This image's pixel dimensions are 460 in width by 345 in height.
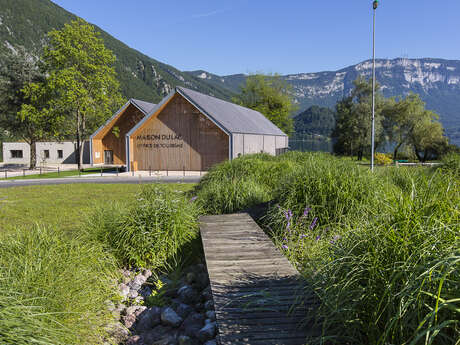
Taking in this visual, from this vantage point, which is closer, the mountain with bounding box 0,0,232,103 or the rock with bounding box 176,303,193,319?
the rock with bounding box 176,303,193,319

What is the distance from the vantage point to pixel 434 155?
43906 mm

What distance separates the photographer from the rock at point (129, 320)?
426 cm

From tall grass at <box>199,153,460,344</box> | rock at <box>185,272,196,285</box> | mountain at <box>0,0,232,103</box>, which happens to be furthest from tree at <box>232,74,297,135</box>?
mountain at <box>0,0,232,103</box>

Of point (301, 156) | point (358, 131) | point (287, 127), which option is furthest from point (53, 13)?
point (301, 156)

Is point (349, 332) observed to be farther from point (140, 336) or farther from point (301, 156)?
point (301, 156)

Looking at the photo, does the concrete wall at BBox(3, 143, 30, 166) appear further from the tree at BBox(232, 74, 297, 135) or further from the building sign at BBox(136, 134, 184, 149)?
the tree at BBox(232, 74, 297, 135)

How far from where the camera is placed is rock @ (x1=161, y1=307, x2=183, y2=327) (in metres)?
4.23

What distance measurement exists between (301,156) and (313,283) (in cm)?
1118

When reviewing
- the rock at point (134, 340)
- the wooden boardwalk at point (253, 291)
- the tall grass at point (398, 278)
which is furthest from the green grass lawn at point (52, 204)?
the tall grass at point (398, 278)

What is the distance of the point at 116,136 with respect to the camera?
3456 centimetres

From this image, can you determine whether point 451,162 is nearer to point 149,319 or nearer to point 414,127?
point 149,319

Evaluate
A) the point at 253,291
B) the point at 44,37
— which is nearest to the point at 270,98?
the point at 253,291

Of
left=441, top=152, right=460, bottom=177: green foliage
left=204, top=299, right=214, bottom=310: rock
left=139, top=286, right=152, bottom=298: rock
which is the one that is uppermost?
left=441, top=152, right=460, bottom=177: green foliage

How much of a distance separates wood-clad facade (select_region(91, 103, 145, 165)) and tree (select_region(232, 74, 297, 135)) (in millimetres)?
28469
